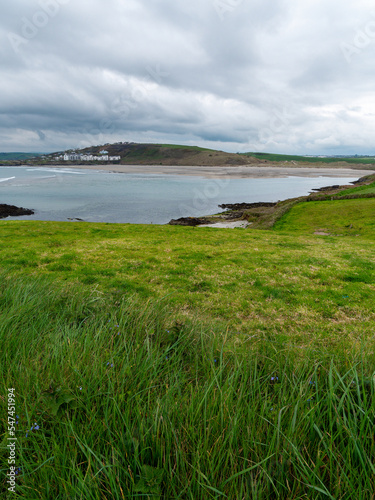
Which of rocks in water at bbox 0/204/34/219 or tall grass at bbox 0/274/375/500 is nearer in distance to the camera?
tall grass at bbox 0/274/375/500

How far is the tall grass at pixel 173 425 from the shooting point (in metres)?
1.62

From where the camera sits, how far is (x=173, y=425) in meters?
1.97

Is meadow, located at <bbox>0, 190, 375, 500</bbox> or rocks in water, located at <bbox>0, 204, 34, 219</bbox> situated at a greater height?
rocks in water, located at <bbox>0, 204, 34, 219</bbox>

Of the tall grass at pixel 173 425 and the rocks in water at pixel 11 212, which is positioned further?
the rocks in water at pixel 11 212

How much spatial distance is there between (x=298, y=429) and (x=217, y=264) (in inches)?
412

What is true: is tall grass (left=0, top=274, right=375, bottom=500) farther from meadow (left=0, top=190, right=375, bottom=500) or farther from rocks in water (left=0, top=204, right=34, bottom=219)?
rocks in water (left=0, top=204, right=34, bottom=219)

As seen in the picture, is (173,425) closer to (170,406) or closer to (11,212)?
(170,406)

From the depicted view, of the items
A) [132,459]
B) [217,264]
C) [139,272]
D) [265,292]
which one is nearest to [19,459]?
[132,459]

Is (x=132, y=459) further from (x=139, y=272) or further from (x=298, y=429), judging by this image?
(x=139, y=272)

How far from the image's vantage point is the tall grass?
1625 mm

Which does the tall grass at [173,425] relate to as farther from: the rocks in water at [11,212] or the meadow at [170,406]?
the rocks in water at [11,212]

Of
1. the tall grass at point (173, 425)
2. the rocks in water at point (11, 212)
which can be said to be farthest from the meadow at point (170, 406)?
the rocks in water at point (11, 212)

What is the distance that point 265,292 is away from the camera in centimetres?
919

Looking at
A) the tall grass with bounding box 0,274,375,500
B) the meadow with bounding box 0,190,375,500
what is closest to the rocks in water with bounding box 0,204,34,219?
the meadow with bounding box 0,190,375,500
